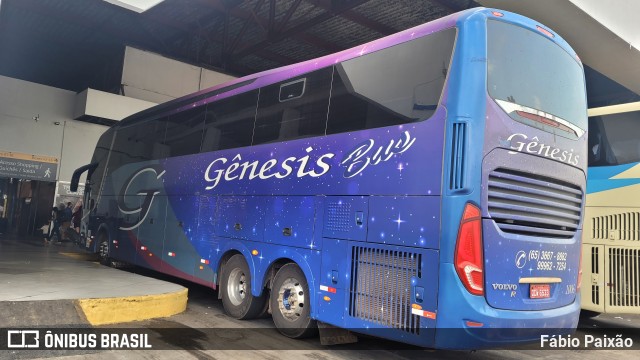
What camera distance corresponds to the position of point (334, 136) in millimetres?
5957

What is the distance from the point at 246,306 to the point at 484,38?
5021mm

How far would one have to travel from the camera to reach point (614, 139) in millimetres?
7816

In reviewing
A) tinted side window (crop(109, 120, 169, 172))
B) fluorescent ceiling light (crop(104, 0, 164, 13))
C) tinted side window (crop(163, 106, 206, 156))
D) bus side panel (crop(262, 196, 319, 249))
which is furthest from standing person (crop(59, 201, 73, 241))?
bus side panel (crop(262, 196, 319, 249))

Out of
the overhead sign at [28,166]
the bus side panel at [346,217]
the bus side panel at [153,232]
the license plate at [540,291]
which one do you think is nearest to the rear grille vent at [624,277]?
the license plate at [540,291]

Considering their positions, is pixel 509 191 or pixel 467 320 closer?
pixel 467 320

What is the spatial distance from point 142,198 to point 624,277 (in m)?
9.42

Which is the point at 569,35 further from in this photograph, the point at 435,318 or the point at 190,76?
the point at 190,76

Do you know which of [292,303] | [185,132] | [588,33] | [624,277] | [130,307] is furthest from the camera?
[185,132]

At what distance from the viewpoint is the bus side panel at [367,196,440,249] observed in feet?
15.2

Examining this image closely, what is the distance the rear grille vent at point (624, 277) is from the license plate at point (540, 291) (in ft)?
10.8

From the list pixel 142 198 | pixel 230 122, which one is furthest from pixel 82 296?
→ pixel 142 198

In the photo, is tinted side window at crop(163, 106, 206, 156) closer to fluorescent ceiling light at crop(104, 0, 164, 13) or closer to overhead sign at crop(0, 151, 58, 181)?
fluorescent ceiling light at crop(104, 0, 164, 13)

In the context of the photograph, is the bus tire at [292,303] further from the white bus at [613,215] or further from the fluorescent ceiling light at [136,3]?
the fluorescent ceiling light at [136,3]

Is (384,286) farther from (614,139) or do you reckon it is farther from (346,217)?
(614,139)
